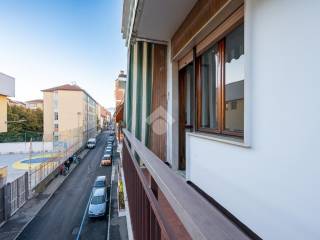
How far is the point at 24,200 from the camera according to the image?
12.4 metres

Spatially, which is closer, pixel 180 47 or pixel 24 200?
pixel 180 47

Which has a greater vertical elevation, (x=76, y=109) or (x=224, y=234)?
(x=76, y=109)

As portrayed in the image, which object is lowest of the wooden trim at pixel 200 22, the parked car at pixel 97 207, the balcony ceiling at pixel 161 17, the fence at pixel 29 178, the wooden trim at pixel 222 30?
the parked car at pixel 97 207

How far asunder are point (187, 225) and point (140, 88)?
3449 millimetres

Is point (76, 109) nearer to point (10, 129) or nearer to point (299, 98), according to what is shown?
point (10, 129)

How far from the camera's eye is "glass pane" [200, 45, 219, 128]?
2.37 metres

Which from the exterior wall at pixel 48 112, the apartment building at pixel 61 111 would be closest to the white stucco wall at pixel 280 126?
the apartment building at pixel 61 111

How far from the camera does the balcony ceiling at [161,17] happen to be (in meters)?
2.44

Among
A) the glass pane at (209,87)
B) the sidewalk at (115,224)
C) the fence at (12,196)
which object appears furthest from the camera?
the fence at (12,196)

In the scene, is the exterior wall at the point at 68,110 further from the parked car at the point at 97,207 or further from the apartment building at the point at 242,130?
the apartment building at the point at 242,130

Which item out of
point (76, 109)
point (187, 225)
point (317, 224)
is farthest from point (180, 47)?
point (76, 109)

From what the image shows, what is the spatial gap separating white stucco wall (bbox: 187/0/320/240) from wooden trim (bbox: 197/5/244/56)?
23 centimetres

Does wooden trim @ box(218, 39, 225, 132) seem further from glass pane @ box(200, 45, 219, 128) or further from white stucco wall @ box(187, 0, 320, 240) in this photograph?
white stucco wall @ box(187, 0, 320, 240)

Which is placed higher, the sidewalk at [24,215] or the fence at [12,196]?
the fence at [12,196]
